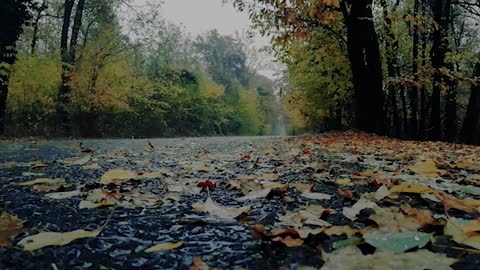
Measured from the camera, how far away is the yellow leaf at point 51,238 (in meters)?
0.91

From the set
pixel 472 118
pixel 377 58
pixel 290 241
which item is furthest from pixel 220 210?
pixel 472 118

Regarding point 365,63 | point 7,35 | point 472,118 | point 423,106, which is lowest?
point 472,118

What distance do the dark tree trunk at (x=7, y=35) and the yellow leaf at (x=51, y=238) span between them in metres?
13.1

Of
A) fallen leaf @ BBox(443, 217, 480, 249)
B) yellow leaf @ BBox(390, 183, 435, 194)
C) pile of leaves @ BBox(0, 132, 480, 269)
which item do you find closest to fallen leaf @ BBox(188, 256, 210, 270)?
pile of leaves @ BBox(0, 132, 480, 269)

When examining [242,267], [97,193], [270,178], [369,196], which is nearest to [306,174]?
[270,178]

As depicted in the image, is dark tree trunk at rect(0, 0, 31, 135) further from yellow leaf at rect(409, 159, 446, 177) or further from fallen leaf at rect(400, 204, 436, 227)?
fallen leaf at rect(400, 204, 436, 227)

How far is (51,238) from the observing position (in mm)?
947

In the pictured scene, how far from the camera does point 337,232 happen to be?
3.23 ft

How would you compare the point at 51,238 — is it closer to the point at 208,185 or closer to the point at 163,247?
the point at 163,247

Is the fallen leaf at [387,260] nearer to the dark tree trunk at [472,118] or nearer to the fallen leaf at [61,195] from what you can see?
the fallen leaf at [61,195]

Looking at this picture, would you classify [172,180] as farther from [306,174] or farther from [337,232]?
[337,232]

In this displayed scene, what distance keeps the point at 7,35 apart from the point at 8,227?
13.9m

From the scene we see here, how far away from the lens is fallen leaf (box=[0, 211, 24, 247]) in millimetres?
940

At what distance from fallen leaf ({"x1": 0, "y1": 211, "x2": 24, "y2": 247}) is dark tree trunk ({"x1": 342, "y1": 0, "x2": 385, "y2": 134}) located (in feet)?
25.9
